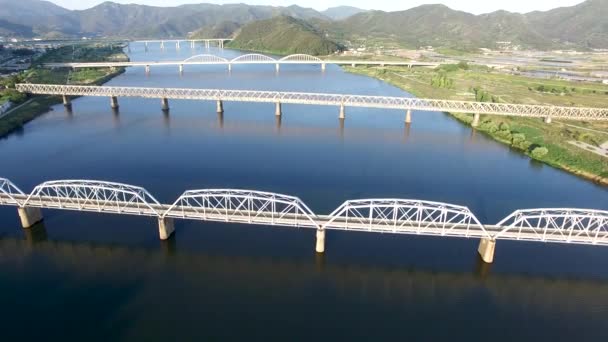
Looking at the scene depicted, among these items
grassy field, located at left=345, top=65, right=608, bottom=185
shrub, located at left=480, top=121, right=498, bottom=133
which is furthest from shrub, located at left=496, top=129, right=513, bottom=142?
shrub, located at left=480, top=121, right=498, bottom=133

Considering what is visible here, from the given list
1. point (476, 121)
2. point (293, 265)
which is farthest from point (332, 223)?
point (476, 121)

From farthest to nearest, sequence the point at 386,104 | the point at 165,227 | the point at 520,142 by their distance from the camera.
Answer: the point at 386,104 < the point at 520,142 < the point at 165,227

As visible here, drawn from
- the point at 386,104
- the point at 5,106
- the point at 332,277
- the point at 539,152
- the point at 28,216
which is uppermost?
the point at 386,104

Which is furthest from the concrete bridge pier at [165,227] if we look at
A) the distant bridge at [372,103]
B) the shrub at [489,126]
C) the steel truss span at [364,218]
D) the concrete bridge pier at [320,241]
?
the shrub at [489,126]

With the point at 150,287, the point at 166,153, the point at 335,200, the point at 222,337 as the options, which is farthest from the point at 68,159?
the point at 222,337

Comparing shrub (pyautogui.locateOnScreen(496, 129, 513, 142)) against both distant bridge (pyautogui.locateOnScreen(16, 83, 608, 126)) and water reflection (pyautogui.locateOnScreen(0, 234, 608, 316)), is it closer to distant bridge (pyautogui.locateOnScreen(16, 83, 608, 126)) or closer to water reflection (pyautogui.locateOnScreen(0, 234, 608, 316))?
distant bridge (pyautogui.locateOnScreen(16, 83, 608, 126))

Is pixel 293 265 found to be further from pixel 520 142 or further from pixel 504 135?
pixel 504 135
